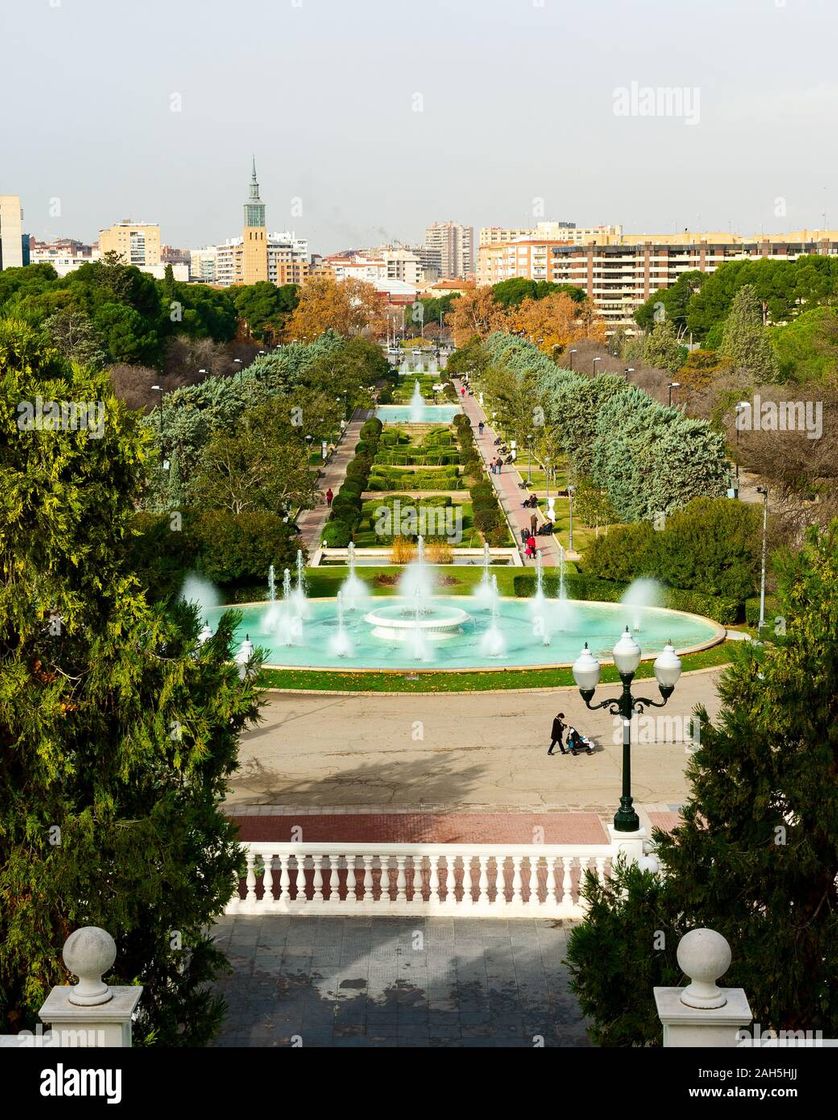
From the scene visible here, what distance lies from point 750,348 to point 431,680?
5208cm

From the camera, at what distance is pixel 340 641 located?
31.8m

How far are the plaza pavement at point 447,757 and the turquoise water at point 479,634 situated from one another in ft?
8.95

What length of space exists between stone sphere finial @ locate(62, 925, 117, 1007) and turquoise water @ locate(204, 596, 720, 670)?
2080 centimetres

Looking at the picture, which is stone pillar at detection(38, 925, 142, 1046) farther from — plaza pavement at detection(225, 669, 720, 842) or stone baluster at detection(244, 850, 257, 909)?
plaza pavement at detection(225, 669, 720, 842)

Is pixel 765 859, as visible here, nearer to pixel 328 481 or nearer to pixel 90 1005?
pixel 90 1005

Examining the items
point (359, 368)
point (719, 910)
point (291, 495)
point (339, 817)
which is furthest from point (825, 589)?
point (359, 368)

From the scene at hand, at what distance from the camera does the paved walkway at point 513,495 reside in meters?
45.2

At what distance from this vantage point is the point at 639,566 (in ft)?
118

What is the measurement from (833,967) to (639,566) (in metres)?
26.6

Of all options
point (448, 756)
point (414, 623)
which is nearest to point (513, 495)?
Result: point (414, 623)
